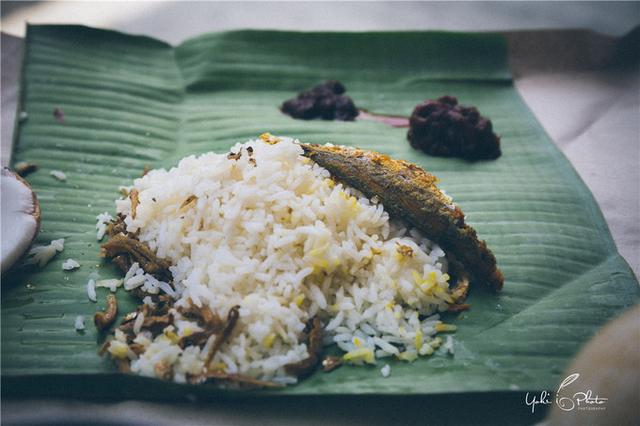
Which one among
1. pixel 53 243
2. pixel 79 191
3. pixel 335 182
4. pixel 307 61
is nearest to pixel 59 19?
pixel 307 61

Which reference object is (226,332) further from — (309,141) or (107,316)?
(309,141)

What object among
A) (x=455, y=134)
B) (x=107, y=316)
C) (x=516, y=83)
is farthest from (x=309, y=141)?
(x=516, y=83)

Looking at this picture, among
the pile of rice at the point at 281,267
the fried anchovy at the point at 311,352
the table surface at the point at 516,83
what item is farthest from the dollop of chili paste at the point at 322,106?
the fried anchovy at the point at 311,352

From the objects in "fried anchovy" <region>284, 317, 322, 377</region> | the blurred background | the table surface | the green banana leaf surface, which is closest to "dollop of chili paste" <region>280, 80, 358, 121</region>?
the green banana leaf surface

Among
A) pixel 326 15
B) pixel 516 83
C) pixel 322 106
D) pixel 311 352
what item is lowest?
pixel 311 352

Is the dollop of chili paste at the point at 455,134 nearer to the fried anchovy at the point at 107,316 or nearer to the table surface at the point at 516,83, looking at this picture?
the table surface at the point at 516,83
